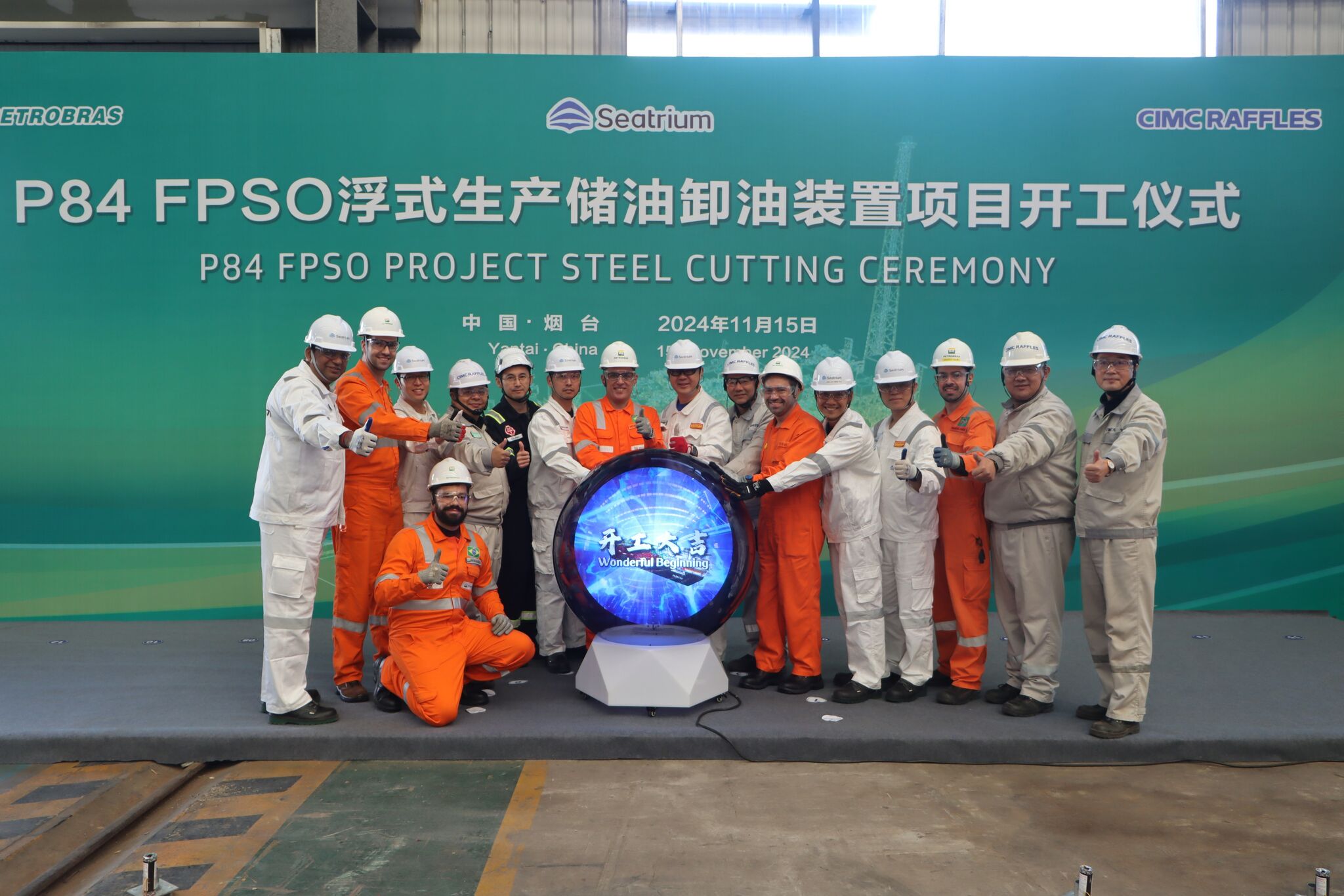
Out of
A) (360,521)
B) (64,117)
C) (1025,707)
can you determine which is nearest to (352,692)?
(360,521)

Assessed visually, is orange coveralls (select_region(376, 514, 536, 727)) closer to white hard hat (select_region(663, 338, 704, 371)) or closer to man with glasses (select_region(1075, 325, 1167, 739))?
white hard hat (select_region(663, 338, 704, 371))

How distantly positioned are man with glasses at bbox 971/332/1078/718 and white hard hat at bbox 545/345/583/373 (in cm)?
211

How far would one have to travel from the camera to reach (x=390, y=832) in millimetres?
3508

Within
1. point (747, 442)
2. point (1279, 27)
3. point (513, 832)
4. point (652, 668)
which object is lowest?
point (513, 832)

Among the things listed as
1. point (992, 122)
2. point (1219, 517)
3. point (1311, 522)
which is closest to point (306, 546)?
point (992, 122)

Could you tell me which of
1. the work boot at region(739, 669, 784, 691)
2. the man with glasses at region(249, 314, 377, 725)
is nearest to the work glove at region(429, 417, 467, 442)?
the man with glasses at region(249, 314, 377, 725)

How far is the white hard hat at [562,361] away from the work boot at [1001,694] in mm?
2577

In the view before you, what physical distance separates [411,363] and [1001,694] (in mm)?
3307

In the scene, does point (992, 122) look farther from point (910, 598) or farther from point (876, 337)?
point (910, 598)

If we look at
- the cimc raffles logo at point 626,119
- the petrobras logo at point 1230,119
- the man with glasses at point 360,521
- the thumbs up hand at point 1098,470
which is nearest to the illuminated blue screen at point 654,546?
the man with glasses at point 360,521

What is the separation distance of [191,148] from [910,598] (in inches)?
212

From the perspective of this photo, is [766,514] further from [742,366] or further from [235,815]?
[235,815]

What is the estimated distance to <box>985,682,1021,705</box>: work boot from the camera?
4762 mm

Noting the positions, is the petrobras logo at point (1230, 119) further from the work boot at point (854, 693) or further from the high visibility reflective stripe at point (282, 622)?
the high visibility reflective stripe at point (282, 622)
